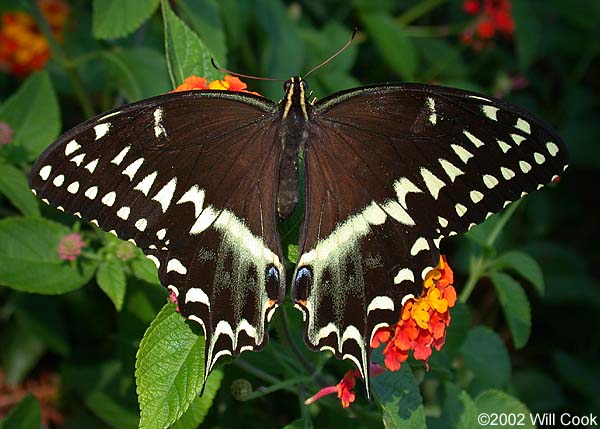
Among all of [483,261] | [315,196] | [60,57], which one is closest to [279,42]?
[60,57]

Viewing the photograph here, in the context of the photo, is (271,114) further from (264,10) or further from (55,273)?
(264,10)

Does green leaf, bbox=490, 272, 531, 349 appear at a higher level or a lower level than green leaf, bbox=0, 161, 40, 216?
higher

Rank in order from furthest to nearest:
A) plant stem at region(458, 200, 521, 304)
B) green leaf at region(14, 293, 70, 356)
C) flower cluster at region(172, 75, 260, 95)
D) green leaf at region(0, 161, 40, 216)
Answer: green leaf at region(14, 293, 70, 356)
plant stem at region(458, 200, 521, 304)
green leaf at region(0, 161, 40, 216)
flower cluster at region(172, 75, 260, 95)

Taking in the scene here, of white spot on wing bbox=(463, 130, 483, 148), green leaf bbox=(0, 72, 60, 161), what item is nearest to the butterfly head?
white spot on wing bbox=(463, 130, 483, 148)

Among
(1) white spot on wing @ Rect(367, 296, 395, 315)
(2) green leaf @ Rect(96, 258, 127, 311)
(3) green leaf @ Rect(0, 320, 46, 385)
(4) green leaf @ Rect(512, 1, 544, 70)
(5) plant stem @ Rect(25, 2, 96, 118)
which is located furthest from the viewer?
(4) green leaf @ Rect(512, 1, 544, 70)

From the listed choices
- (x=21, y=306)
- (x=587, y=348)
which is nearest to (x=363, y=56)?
(x=587, y=348)

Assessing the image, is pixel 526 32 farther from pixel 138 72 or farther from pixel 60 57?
pixel 60 57

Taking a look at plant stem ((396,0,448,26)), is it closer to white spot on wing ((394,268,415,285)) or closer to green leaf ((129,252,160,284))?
green leaf ((129,252,160,284))

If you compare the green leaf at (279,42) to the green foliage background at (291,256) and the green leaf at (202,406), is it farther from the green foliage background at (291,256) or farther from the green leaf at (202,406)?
the green leaf at (202,406)
